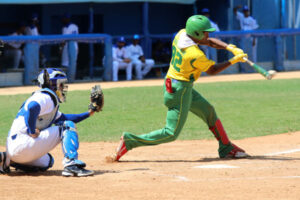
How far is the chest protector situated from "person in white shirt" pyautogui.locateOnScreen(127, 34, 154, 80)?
41.4 ft

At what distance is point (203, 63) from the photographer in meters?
7.03

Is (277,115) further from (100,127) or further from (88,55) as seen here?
(88,55)

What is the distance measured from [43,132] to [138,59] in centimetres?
1304

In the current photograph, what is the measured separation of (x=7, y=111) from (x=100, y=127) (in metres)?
2.55

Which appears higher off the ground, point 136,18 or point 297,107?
point 136,18

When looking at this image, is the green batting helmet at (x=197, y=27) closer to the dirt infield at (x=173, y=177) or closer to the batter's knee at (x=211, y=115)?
the batter's knee at (x=211, y=115)

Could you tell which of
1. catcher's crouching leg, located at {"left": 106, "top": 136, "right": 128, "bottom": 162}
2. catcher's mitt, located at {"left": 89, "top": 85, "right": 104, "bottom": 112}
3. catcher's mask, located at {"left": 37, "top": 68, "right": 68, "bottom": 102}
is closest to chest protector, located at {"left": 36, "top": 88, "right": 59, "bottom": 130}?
catcher's mask, located at {"left": 37, "top": 68, "right": 68, "bottom": 102}

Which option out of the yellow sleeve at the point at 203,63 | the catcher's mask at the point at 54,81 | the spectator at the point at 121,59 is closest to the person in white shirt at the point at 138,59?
the spectator at the point at 121,59

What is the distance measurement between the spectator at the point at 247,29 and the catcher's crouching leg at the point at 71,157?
1427cm

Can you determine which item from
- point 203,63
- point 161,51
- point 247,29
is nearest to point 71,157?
point 203,63

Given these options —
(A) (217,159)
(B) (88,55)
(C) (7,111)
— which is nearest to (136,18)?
(B) (88,55)

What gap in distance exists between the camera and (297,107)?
12.5 meters

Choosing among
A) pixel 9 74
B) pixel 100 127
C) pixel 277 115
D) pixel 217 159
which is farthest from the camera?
pixel 9 74

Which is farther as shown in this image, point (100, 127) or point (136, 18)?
point (136, 18)
